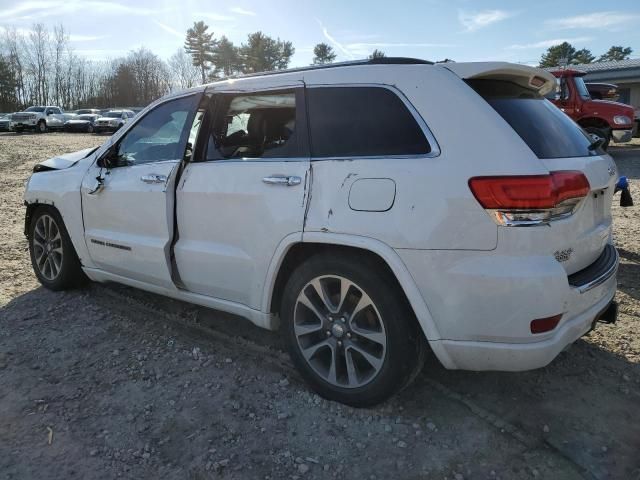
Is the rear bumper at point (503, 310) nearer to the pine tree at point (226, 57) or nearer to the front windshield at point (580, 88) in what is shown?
the front windshield at point (580, 88)

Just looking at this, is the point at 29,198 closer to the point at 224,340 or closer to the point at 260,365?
the point at 224,340

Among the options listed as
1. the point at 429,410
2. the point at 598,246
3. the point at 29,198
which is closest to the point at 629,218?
the point at 598,246

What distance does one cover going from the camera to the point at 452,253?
245 centimetres

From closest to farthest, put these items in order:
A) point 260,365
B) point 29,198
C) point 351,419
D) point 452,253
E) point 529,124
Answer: point 452,253, point 529,124, point 351,419, point 260,365, point 29,198

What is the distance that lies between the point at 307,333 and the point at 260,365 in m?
0.60

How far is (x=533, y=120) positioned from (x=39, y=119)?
40.3 m

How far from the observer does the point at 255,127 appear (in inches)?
134

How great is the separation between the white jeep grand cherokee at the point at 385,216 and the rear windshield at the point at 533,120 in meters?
0.01

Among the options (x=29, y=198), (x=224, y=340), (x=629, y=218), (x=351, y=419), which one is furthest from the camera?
(x=629, y=218)

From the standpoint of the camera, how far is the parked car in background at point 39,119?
35.8 metres

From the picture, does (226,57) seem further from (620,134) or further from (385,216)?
(385,216)

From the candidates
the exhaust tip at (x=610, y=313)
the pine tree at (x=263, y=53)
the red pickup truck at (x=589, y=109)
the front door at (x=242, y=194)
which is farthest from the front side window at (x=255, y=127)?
the pine tree at (x=263, y=53)

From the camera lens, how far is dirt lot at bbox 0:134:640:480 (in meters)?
2.55

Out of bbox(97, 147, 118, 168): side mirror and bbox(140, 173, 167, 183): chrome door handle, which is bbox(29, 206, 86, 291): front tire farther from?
bbox(140, 173, 167, 183): chrome door handle
